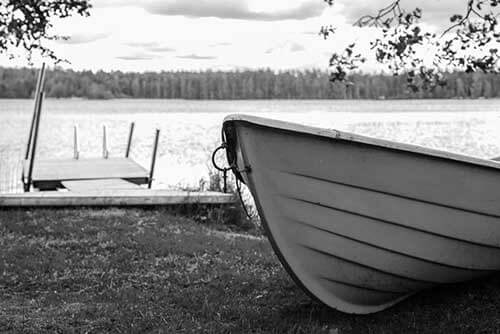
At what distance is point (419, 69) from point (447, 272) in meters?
1.92

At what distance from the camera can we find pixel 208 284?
20.1 feet

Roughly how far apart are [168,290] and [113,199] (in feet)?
13.1

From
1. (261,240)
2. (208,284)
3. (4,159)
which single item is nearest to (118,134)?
(4,159)

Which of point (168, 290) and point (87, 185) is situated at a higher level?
point (168, 290)

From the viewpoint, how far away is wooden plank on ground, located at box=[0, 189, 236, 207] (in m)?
9.44

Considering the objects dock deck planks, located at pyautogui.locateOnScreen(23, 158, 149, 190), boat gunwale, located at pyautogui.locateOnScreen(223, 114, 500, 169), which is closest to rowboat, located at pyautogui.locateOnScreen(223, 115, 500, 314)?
boat gunwale, located at pyautogui.locateOnScreen(223, 114, 500, 169)

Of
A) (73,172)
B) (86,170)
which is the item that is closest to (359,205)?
(73,172)

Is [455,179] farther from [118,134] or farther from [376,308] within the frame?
[118,134]

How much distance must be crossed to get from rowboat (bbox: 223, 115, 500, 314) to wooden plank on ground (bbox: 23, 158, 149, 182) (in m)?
9.29

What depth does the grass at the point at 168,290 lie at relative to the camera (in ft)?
16.2

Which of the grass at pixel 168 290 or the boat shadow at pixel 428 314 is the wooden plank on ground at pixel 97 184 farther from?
the boat shadow at pixel 428 314

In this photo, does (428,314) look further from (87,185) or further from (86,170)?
(86,170)

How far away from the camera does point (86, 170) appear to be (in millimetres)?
14805

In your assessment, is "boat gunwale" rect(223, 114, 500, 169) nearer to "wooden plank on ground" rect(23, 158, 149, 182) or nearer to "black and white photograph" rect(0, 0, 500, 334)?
"black and white photograph" rect(0, 0, 500, 334)
